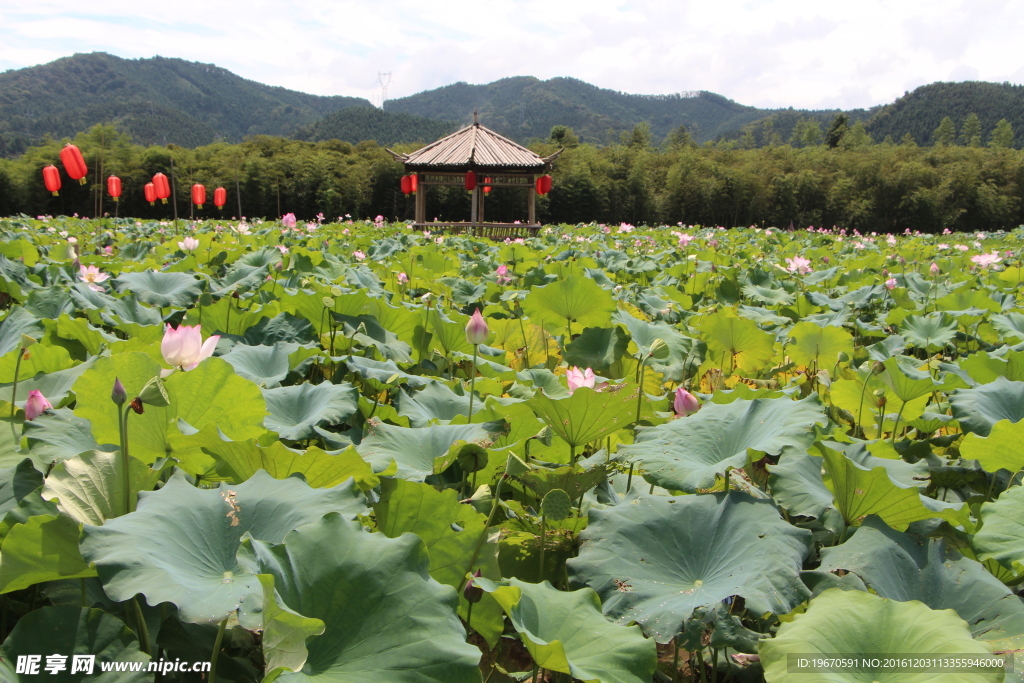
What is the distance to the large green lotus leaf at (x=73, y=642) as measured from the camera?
0.54m

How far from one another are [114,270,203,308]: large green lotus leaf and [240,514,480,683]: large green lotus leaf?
5.67 ft

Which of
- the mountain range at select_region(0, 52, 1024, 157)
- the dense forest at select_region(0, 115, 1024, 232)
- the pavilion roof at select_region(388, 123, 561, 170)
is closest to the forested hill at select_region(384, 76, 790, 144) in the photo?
the mountain range at select_region(0, 52, 1024, 157)

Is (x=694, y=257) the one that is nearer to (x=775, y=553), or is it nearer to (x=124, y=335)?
(x=124, y=335)

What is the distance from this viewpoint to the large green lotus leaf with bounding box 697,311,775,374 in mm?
1869

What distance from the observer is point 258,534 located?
675mm

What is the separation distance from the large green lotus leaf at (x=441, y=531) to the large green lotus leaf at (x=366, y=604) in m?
0.15

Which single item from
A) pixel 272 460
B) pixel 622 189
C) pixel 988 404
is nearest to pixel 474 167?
pixel 988 404

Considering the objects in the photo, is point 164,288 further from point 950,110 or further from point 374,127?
point 950,110

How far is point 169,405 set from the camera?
2.89 feet

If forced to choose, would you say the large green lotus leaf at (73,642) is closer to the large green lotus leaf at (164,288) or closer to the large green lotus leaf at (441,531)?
the large green lotus leaf at (441,531)

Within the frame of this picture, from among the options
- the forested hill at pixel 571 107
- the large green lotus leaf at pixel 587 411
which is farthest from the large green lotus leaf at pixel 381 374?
the forested hill at pixel 571 107

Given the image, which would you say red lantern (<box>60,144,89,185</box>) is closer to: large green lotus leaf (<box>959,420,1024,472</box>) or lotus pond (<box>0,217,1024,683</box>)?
lotus pond (<box>0,217,1024,683</box>)

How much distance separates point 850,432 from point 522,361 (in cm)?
95

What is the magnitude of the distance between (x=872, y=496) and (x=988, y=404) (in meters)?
0.62
